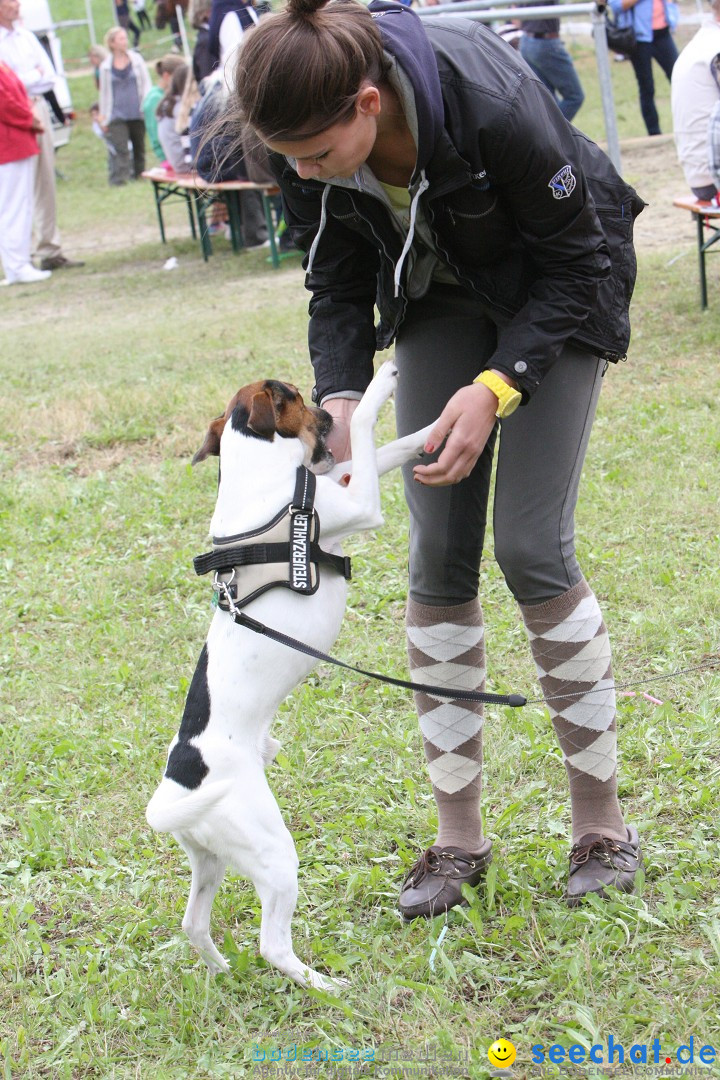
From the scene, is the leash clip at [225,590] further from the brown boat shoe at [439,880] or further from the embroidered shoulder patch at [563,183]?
the embroidered shoulder patch at [563,183]

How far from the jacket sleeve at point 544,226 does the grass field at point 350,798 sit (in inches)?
48.9

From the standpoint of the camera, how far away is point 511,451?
243cm

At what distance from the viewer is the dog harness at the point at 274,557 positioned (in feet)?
8.03

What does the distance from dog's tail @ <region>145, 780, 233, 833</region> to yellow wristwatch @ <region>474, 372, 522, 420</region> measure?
0.97 m

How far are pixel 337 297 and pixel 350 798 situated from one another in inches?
56.5

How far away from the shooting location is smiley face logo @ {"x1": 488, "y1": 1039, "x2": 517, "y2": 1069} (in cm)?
215

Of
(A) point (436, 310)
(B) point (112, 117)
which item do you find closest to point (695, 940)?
(A) point (436, 310)

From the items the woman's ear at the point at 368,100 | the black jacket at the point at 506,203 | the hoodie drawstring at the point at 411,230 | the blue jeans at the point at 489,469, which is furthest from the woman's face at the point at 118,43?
the woman's ear at the point at 368,100

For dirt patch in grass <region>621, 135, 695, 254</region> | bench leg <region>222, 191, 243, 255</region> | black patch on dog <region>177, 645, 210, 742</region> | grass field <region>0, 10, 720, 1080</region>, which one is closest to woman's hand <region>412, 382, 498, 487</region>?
black patch on dog <region>177, 645, 210, 742</region>

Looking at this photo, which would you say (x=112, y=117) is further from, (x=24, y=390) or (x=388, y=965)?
(x=388, y=965)

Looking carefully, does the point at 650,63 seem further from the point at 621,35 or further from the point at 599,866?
the point at 599,866

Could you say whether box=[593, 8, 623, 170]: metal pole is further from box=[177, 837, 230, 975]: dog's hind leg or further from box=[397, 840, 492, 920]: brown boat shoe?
box=[177, 837, 230, 975]: dog's hind leg

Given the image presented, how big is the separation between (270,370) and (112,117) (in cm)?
1298

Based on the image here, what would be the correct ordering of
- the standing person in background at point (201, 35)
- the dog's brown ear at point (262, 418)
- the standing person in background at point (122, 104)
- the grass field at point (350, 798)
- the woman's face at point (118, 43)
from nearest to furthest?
the grass field at point (350, 798)
the dog's brown ear at point (262, 418)
the standing person in background at point (201, 35)
the woman's face at point (118, 43)
the standing person in background at point (122, 104)
